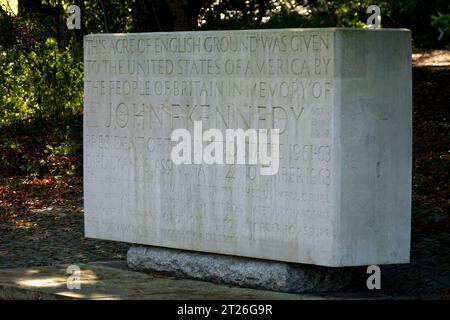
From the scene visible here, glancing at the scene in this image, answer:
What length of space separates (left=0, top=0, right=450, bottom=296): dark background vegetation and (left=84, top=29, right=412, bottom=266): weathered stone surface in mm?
1508

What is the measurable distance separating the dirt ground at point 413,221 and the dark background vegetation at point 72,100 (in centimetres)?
2

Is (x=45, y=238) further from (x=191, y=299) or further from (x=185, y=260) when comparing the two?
(x=191, y=299)

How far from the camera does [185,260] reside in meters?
9.28

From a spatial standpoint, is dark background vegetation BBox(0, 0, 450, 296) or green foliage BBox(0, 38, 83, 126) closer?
dark background vegetation BBox(0, 0, 450, 296)

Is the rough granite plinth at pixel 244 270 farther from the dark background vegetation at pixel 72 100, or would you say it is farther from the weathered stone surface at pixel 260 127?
the dark background vegetation at pixel 72 100

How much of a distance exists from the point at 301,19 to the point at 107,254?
34.4ft

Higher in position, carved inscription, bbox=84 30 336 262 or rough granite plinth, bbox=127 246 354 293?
carved inscription, bbox=84 30 336 262

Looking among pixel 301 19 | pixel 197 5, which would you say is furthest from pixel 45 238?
pixel 301 19

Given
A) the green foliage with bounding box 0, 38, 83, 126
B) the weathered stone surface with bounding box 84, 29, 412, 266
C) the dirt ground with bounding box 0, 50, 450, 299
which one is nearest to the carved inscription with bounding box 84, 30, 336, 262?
the weathered stone surface with bounding box 84, 29, 412, 266

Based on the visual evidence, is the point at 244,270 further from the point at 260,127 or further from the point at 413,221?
the point at 413,221

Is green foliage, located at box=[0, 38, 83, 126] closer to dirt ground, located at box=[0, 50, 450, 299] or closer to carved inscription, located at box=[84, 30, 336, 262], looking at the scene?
dirt ground, located at box=[0, 50, 450, 299]

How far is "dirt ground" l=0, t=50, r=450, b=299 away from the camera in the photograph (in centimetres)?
939

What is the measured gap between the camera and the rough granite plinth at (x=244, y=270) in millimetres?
8562

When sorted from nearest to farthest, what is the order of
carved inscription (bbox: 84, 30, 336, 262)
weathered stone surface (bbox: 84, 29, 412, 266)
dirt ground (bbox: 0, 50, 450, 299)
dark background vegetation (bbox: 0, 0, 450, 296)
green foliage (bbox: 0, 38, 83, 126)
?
weathered stone surface (bbox: 84, 29, 412, 266) < carved inscription (bbox: 84, 30, 336, 262) < dirt ground (bbox: 0, 50, 450, 299) < dark background vegetation (bbox: 0, 0, 450, 296) < green foliage (bbox: 0, 38, 83, 126)
